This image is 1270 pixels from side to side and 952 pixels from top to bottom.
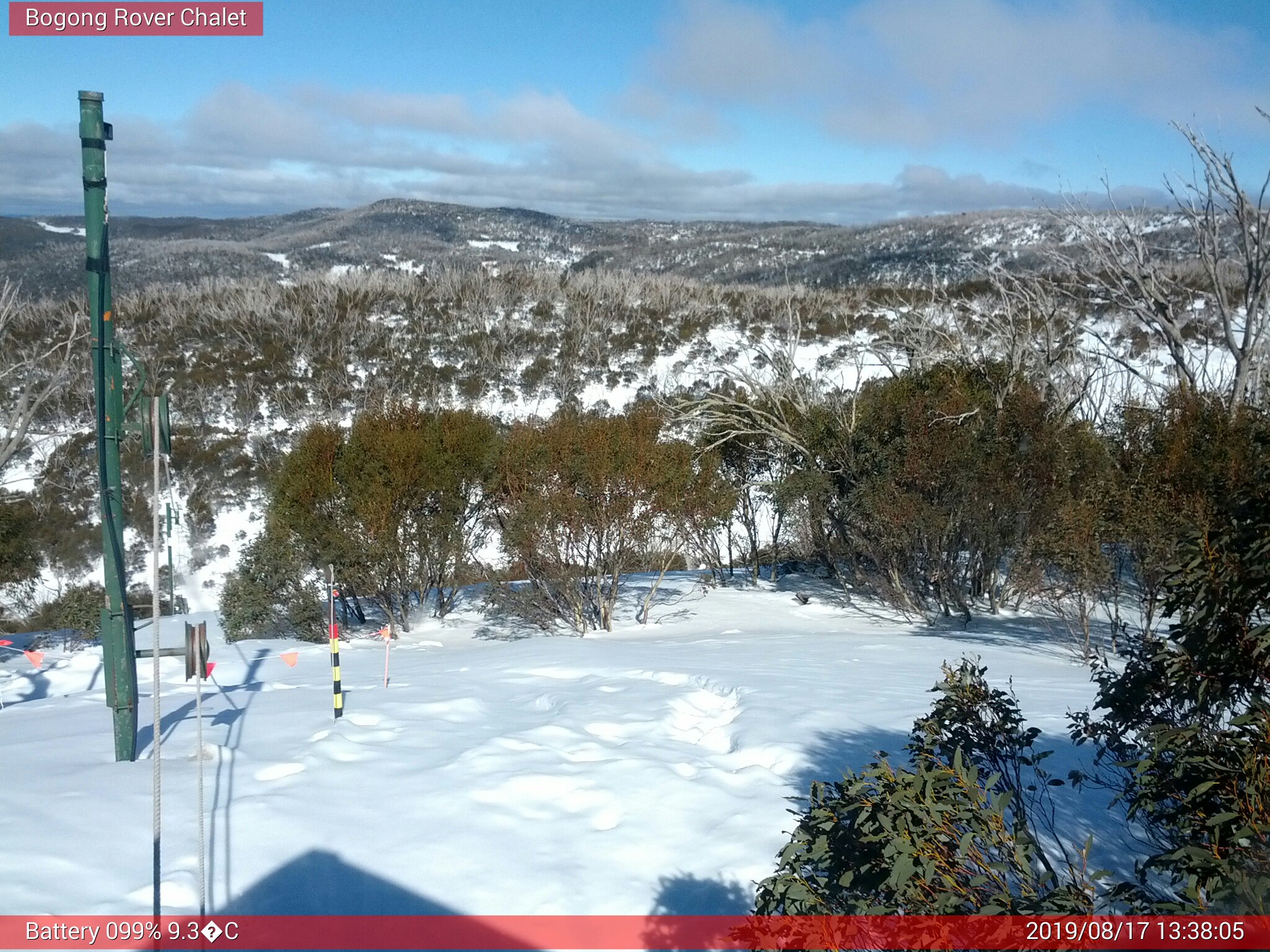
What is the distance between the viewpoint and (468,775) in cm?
596

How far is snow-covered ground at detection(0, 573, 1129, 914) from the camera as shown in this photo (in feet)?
14.8

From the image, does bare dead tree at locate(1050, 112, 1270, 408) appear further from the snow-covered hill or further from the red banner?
the snow-covered hill

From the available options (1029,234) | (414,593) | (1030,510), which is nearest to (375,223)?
(1029,234)

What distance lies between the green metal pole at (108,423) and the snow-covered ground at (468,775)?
475 mm

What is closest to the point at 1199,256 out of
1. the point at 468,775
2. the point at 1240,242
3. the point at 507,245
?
the point at 1240,242

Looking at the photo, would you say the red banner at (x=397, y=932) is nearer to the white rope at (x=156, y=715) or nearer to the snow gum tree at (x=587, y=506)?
the white rope at (x=156, y=715)

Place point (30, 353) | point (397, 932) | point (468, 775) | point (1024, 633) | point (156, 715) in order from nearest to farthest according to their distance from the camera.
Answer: point (156, 715), point (397, 932), point (468, 775), point (1024, 633), point (30, 353)

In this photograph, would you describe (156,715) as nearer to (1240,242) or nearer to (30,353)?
(1240,242)

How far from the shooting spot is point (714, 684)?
8742 mm

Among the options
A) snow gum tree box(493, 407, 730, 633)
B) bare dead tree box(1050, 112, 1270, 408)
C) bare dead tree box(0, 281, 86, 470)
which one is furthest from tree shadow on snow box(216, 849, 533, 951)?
bare dead tree box(0, 281, 86, 470)

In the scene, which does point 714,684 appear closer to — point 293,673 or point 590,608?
point 293,673

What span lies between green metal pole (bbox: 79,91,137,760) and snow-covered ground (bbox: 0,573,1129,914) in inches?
18.7

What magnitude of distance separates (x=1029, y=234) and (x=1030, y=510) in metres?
73.1

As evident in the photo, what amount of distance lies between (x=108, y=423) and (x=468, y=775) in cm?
341
